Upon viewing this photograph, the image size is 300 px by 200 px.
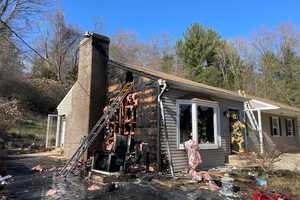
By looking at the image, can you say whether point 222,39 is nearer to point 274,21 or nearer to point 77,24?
point 274,21

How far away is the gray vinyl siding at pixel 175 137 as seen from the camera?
28.7 feet

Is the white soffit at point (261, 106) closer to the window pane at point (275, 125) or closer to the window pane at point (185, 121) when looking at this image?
the window pane at point (275, 125)

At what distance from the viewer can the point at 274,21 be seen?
29578 millimetres

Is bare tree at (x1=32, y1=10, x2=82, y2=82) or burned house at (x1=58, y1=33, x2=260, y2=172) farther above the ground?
bare tree at (x1=32, y1=10, x2=82, y2=82)

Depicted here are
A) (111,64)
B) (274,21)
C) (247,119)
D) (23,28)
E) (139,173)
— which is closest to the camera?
(139,173)

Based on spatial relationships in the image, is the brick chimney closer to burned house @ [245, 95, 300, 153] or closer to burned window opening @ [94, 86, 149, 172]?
burned window opening @ [94, 86, 149, 172]

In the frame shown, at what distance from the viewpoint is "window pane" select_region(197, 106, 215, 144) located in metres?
9.75

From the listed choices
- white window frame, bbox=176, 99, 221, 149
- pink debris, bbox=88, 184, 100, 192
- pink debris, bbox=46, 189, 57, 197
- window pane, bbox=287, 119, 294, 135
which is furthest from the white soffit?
pink debris, bbox=46, 189, 57, 197

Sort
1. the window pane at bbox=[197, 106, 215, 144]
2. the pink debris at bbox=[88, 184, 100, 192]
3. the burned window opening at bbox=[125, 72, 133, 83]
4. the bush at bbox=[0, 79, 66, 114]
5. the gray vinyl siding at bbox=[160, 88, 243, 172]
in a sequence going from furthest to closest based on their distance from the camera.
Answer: the bush at bbox=[0, 79, 66, 114] < the burned window opening at bbox=[125, 72, 133, 83] < the window pane at bbox=[197, 106, 215, 144] < the gray vinyl siding at bbox=[160, 88, 243, 172] < the pink debris at bbox=[88, 184, 100, 192]

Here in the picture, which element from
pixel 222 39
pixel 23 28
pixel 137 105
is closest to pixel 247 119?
pixel 137 105

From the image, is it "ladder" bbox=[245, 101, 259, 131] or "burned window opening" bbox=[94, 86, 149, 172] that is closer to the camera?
"burned window opening" bbox=[94, 86, 149, 172]

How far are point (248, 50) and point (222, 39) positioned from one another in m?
3.63

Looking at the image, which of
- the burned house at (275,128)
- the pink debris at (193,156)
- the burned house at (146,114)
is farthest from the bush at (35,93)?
the pink debris at (193,156)

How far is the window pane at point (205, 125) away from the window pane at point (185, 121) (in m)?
0.44
